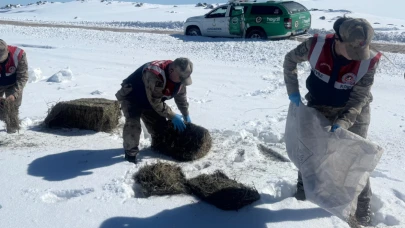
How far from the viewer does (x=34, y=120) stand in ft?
18.7

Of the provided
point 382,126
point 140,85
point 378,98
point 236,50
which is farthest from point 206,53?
point 140,85

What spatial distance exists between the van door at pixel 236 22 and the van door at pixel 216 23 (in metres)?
0.25

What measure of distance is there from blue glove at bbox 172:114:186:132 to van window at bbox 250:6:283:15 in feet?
35.1

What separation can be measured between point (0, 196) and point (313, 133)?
8.41 feet

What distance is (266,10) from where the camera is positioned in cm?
1462

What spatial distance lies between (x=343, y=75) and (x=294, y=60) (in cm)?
44

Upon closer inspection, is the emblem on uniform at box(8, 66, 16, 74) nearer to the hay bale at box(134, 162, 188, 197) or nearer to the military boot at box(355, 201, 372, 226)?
the hay bale at box(134, 162, 188, 197)

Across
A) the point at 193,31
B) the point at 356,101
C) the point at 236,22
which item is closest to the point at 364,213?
the point at 356,101

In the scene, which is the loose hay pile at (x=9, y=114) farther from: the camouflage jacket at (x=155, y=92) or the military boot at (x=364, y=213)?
the military boot at (x=364, y=213)

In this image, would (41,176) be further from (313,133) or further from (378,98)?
(378,98)

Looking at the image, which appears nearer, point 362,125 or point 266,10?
point 362,125

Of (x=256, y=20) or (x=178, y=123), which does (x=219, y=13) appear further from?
(x=178, y=123)

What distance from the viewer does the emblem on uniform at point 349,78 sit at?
3.32m

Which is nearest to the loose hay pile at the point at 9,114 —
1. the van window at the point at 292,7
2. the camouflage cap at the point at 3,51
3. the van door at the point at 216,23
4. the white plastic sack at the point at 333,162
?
the camouflage cap at the point at 3,51
